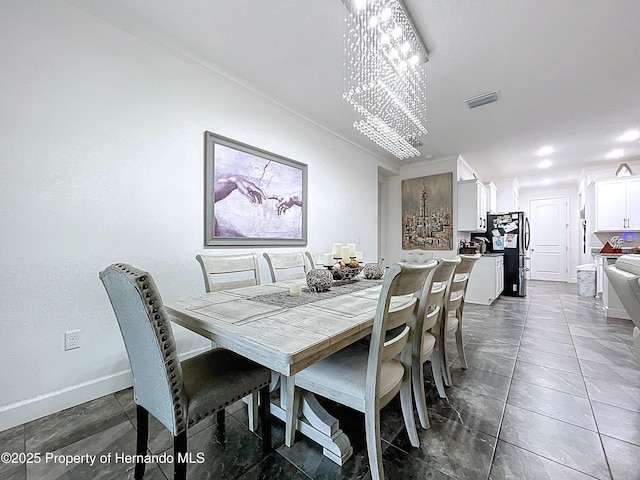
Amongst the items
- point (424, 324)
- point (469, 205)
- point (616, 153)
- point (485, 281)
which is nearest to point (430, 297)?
point (424, 324)

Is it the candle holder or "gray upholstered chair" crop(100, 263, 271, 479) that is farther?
the candle holder

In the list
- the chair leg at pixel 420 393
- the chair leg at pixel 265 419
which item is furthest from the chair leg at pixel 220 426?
the chair leg at pixel 420 393

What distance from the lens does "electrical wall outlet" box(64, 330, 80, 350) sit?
5.73 feet

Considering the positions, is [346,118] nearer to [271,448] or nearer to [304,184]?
[304,184]

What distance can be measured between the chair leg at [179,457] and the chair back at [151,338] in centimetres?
3

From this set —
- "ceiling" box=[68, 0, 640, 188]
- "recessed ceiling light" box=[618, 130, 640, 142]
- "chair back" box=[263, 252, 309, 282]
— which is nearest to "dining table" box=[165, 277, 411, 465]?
"chair back" box=[263, 252, 309, 282]

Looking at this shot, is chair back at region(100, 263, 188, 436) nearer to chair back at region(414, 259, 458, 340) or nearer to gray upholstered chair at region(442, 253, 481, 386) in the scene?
chair back at region(414, 259, 458, 340)

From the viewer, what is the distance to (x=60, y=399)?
66.9 inches

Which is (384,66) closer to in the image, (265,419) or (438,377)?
(438,377)

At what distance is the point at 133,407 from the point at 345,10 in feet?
9.91

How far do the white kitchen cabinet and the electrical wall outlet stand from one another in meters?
4.91

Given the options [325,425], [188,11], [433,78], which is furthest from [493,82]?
[325,425]

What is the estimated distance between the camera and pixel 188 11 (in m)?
1.93

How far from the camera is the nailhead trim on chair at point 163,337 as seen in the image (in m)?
0.92
